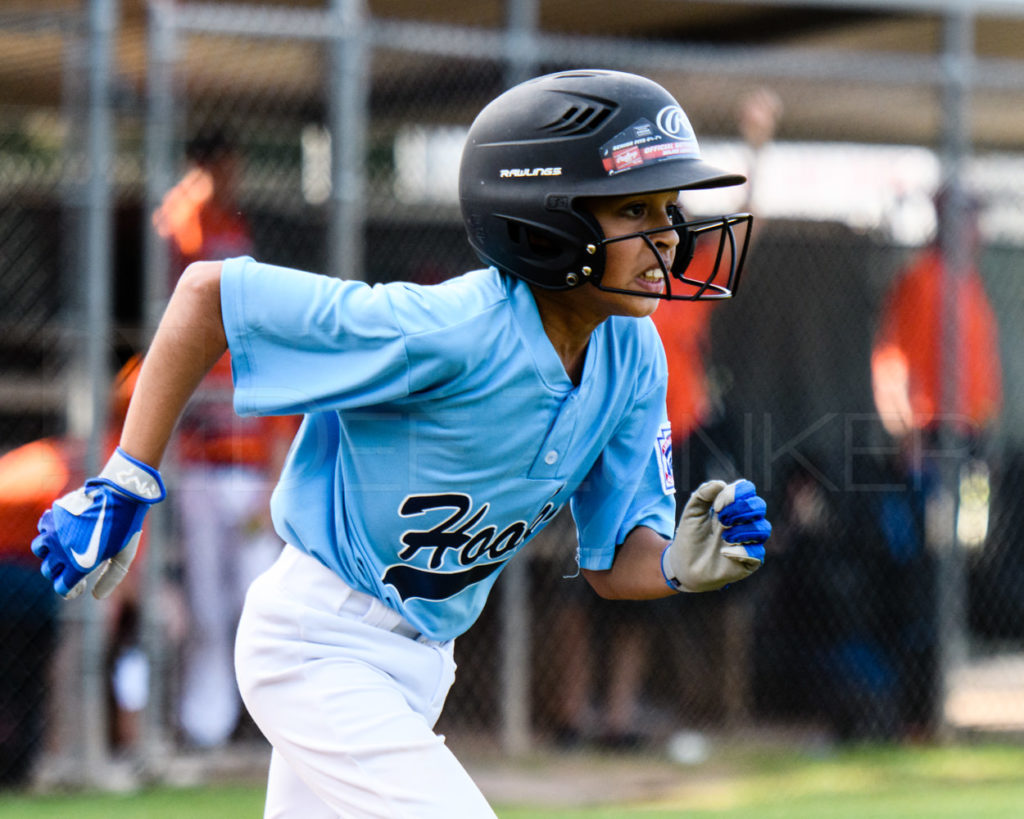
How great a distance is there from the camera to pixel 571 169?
2.57 metres

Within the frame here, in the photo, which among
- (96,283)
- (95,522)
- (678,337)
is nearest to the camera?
(95,522)

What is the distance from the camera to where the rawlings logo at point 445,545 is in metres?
2.60

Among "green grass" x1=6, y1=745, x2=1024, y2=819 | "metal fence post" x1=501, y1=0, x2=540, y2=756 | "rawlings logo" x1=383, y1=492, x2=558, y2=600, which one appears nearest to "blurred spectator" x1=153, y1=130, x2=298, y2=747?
"green grass" x1=6, y1=745, x2=1024, y2=819

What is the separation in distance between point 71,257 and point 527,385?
142 inches

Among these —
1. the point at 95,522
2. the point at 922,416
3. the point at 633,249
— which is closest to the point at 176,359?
the point at 95,522

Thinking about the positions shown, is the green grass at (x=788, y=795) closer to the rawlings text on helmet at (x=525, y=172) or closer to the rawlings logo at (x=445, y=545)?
the rawlings logo at (x=445, y=545)

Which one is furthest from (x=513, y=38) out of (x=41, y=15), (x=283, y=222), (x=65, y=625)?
(x=65, y=625)

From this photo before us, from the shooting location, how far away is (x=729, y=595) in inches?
254

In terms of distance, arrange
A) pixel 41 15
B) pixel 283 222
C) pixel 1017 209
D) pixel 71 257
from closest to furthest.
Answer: pixel 41 15, pixel 71 257, pixel 283 222, pixel 1017 209

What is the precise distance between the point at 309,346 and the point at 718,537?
2.64ft

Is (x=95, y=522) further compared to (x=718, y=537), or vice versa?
(x=718, y=537)

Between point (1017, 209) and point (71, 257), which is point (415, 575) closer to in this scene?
point (71, 257)

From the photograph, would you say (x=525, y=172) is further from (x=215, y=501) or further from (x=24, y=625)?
(x=24, y=625)

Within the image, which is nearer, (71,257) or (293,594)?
(293,594)
